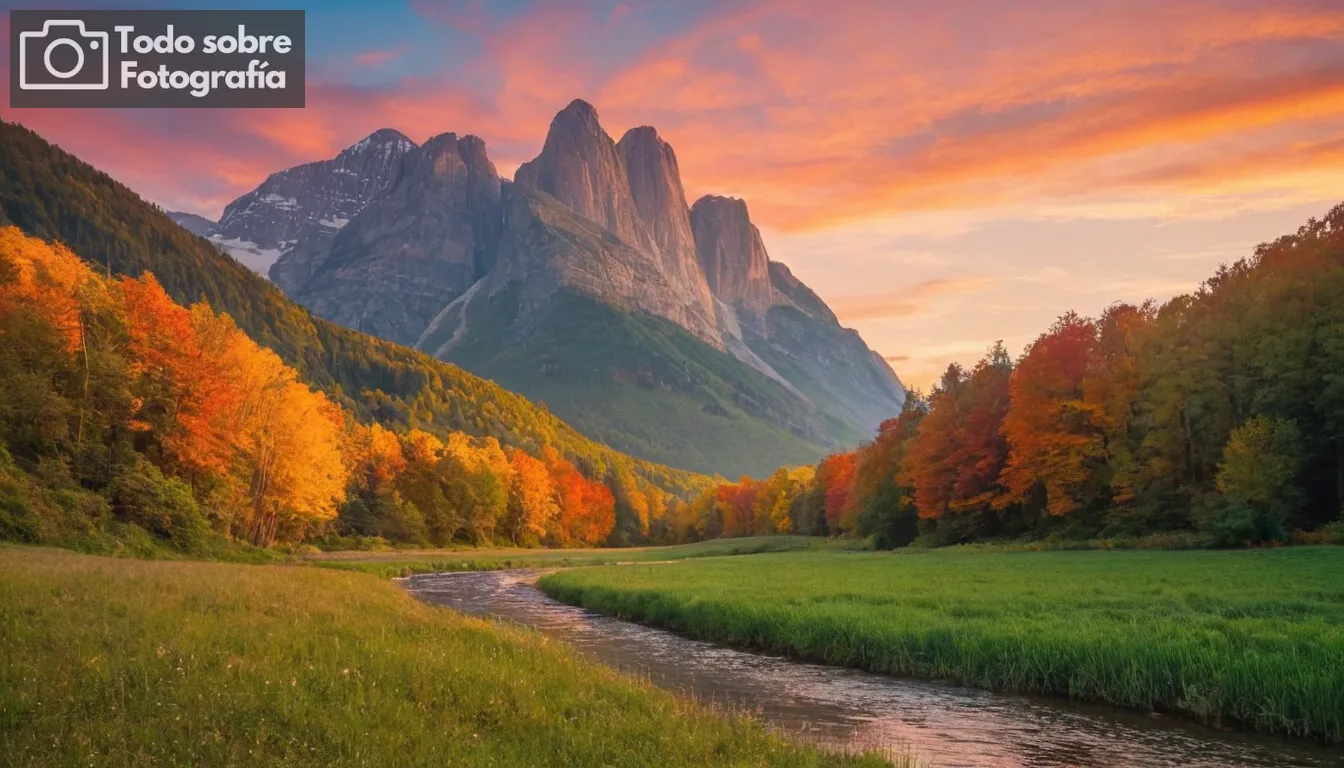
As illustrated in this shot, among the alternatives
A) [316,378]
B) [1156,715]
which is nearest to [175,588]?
[1156,715]

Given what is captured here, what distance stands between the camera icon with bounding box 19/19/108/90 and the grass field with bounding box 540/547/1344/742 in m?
40.6

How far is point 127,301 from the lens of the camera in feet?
182

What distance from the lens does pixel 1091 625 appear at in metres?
22.4

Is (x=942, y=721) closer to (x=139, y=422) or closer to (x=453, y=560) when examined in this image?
(x=139, y=422)

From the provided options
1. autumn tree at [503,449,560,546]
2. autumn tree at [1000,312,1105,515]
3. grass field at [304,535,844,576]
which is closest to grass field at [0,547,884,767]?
grass field at [304,535,844,576]

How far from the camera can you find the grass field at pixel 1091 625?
Result: 17141 mm

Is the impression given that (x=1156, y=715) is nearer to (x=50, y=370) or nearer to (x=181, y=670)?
(x=181, y=670)

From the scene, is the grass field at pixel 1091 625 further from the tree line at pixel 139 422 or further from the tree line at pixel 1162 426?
the tree line at pixel 139 422

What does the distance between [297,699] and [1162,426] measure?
58.8 meters

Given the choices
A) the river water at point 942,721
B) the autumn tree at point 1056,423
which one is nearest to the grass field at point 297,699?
the river water at point 942,721

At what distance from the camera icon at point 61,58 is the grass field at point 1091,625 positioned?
4063 cm

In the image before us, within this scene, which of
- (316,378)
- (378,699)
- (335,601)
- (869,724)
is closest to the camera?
(378,699)

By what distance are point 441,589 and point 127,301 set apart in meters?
29.8

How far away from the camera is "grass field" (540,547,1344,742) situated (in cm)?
1714
